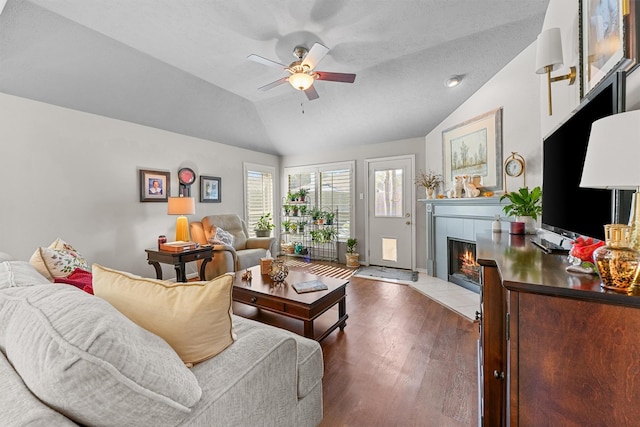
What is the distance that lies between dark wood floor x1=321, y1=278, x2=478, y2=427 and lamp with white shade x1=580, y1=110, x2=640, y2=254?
1361 millimetres

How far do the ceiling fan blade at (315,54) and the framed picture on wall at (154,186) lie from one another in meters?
2.77

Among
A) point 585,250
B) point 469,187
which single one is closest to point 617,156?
point 585,250

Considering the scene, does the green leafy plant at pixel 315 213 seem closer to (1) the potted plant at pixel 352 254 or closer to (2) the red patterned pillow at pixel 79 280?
(1) the potted plant at pixel 352 254

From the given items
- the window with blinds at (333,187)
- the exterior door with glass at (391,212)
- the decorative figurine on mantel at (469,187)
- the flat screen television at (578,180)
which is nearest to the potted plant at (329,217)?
the window with blinds at (333,187)

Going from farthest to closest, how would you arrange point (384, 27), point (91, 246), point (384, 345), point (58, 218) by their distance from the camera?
1. point (91, 246)
2. point (58, 218)
3. point (384, 27)
4. point (384, 345)

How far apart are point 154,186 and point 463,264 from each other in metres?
4.51

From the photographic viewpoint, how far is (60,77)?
280cm

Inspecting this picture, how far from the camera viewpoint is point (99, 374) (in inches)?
21.6

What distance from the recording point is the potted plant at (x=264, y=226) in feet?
17.1

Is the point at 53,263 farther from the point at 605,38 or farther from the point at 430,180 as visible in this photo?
the point at 430,180

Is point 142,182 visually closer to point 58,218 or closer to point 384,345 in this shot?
point 58,218

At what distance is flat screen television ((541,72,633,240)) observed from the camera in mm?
991

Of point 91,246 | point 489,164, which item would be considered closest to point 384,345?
point 489,164

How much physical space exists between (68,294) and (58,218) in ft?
10.9
